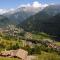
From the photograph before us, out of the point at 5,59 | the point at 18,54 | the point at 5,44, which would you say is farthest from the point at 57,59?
the point at 5,44

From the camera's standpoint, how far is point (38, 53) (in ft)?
363

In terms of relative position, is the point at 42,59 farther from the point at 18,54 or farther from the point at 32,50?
the point at 32,50

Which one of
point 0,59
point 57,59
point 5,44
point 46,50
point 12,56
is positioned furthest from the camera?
point 5,44

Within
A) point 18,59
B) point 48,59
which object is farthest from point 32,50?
point 18,59

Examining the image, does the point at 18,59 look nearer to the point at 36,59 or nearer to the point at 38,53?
the point at 36,59

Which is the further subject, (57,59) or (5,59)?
(57,59)

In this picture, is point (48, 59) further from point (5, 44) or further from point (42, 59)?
point (5, 44)

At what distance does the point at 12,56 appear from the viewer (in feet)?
282

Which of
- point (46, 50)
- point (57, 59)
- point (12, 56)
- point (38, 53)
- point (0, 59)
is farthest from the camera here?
point (46, 50)

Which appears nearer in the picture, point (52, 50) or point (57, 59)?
point (57, 59)

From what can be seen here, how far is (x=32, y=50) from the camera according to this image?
364 ft

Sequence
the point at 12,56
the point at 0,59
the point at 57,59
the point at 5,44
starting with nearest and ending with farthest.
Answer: the point at 0,59
the point at 12,56
the point at 57,59
the point at 5,44

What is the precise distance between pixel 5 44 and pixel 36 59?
46194 mm

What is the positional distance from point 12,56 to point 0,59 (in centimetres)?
921
